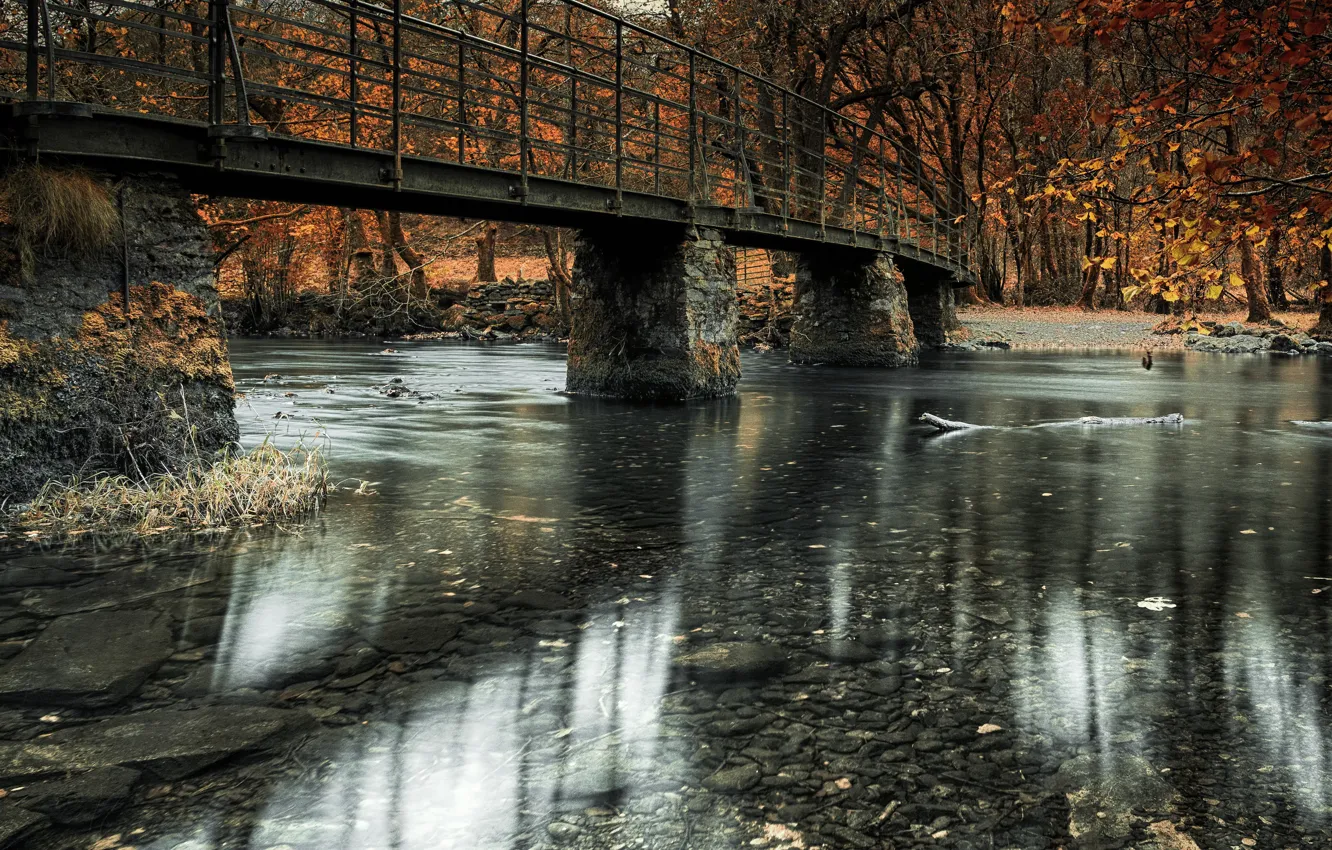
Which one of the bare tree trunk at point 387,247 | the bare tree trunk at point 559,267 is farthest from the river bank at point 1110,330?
the bare tree trunk at point 387,247

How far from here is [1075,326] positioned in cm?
3822

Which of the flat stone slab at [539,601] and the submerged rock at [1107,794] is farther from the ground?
the flat stone slab at [539,601]

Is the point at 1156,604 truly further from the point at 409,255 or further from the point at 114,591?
the point at 409,255

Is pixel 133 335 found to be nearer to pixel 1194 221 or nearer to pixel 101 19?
pixel 101 19

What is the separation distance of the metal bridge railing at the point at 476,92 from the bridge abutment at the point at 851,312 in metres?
1.07

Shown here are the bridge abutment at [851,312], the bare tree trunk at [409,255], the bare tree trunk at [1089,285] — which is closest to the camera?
the bridge abutment at [851,312]

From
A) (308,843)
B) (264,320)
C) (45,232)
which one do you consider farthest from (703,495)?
(264,320)

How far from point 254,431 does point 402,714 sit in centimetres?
922

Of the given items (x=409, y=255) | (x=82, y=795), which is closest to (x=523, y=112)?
(x=82, y=795)

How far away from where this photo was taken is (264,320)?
43.0m

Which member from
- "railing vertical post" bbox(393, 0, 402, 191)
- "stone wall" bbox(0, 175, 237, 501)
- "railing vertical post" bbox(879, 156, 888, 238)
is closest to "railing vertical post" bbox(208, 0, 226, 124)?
"stone wall" bbox(0, 175, 237, 501)

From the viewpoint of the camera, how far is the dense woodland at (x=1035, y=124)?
19.0ft

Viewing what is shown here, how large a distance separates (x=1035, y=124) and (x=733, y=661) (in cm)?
3490

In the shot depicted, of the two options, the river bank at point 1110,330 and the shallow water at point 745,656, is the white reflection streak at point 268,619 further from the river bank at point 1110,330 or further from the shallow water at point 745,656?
the river bank at point 1110,330
